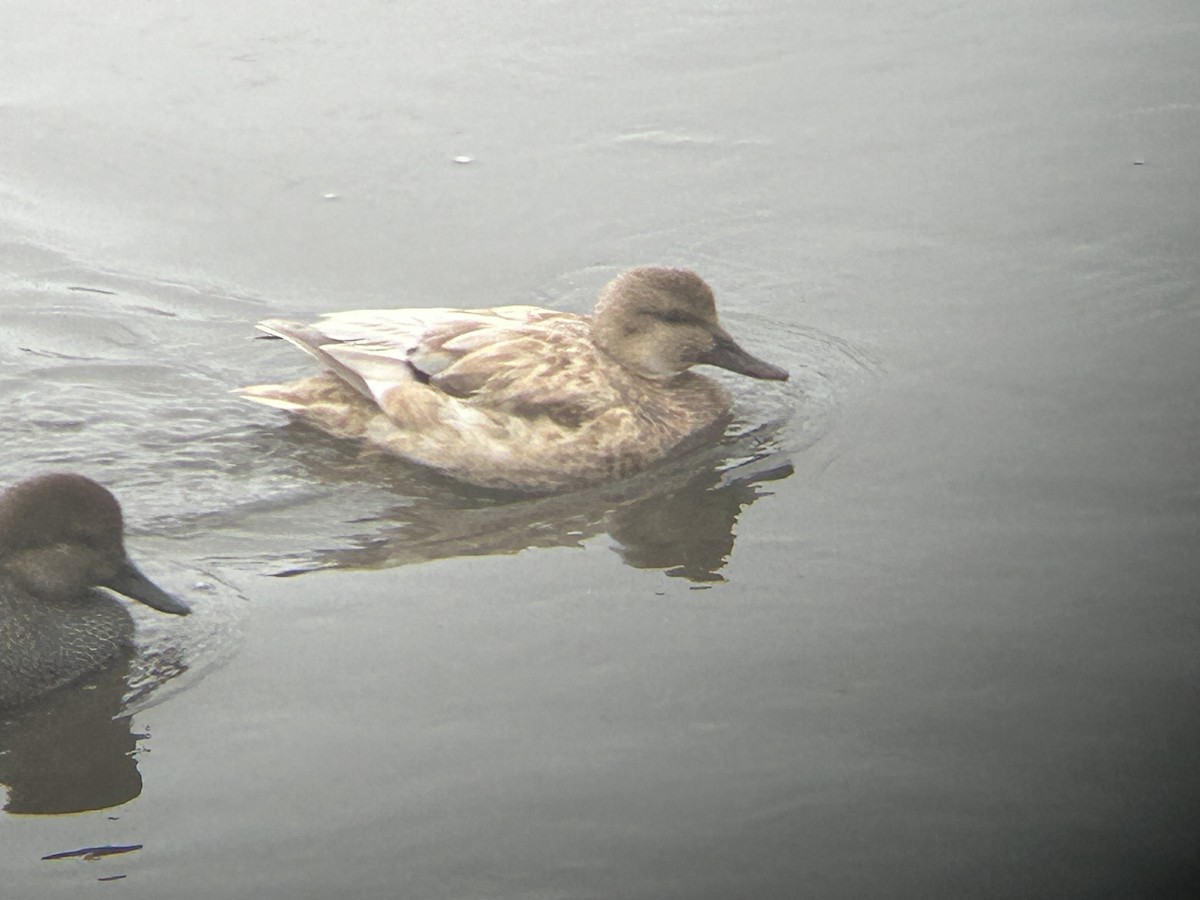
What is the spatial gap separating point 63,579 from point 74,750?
862 mm

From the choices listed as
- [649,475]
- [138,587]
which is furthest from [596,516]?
[138,587]

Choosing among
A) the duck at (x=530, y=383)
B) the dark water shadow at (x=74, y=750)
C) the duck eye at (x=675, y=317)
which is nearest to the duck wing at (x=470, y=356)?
the duck at (x=530, y=383)

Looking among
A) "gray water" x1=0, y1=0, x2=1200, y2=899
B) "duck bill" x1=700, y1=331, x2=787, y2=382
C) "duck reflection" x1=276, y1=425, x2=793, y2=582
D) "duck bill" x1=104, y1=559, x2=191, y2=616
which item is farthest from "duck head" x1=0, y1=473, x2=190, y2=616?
"duck bill" x1=700, y1=331, x2=787, y2=382

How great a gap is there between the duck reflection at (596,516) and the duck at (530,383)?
0.44ft

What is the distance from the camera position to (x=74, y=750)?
6180 mm

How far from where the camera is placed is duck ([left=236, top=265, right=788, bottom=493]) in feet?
26.2

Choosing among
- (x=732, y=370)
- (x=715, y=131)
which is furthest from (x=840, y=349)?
(x=715, y=131)

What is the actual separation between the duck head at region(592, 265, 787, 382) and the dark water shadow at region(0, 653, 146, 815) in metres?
2.76

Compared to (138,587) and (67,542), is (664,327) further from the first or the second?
(67,542)

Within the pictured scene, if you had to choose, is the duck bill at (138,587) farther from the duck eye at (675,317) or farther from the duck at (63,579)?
the duck eye at (675,317)

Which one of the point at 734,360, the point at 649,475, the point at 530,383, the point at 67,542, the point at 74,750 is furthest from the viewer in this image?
the point at 734,360

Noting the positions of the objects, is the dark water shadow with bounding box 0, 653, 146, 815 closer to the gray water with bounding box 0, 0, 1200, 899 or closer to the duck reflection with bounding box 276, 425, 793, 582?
the gray water with bounding box 0, 0, 1200, 899

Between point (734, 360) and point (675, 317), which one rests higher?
point (675, 317)

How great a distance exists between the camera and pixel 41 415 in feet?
27.7
